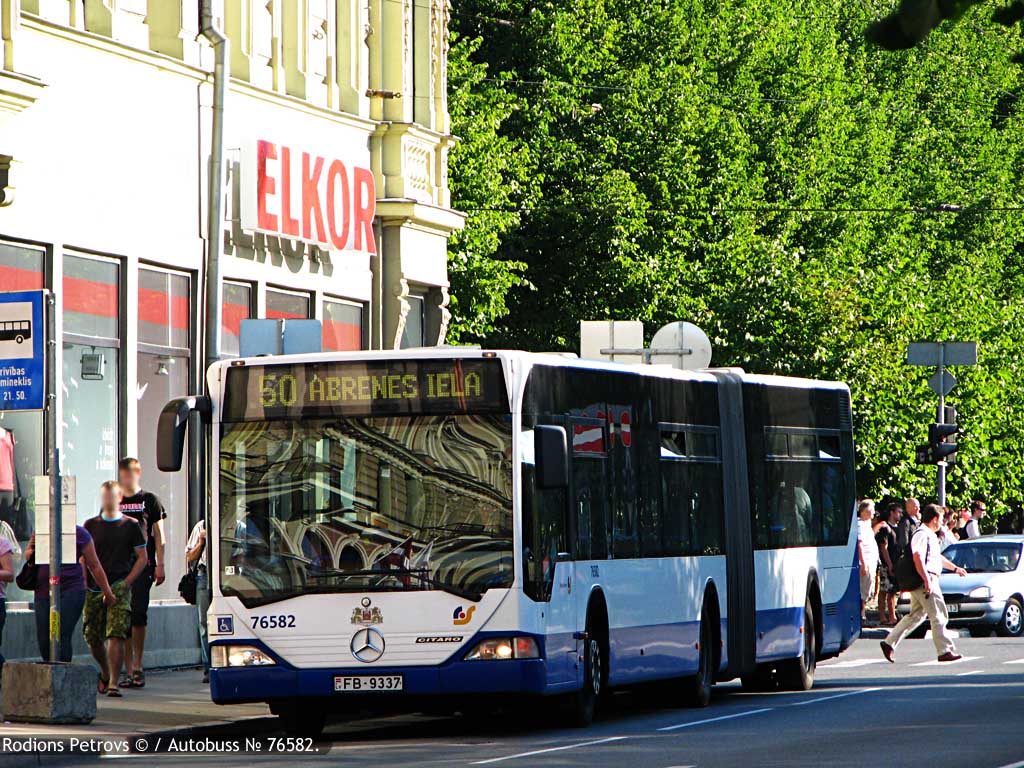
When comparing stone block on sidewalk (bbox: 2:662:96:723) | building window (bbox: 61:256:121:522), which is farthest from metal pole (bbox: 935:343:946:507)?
stone block on sidewalk (bbox: 2:662:96:723)

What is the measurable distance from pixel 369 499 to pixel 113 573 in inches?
152

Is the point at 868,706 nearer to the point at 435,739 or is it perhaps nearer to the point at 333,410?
the point at 435,739

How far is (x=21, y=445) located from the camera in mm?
20766

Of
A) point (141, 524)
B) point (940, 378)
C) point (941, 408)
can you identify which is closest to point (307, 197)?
→ point (141, 524)

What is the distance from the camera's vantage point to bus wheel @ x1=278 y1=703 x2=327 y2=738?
16.0 meters

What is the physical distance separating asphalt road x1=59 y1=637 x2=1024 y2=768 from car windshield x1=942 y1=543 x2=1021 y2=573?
10.5 meters

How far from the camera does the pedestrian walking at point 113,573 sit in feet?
59.8

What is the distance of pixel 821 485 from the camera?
21.9 m

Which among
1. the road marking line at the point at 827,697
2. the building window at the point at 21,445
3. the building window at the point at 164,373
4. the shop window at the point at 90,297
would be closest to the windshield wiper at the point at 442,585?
the road marking line at the point at 827,697

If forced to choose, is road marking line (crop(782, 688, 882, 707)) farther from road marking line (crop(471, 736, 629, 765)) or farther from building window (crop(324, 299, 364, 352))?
building window (crop(324, 299, 364, 352))

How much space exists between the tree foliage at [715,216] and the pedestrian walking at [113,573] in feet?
77.5

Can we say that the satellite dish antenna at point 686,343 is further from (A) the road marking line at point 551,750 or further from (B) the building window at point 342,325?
(A) the road marking line at point 551,750

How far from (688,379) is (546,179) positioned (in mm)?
28335

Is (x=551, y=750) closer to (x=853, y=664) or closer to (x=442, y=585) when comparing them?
(x=442, y=585)
